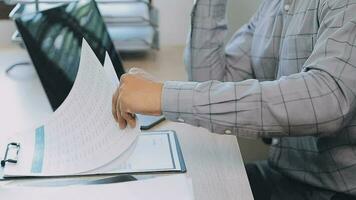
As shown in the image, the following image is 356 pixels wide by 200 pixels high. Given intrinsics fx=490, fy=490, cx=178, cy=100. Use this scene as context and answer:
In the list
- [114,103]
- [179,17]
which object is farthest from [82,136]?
[179,17]

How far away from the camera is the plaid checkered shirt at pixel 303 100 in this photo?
84cm

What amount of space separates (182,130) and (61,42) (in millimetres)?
379

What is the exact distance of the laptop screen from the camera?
111cm

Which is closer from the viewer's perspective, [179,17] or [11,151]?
[11,151]

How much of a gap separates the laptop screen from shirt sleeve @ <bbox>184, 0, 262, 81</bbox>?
0.69 ft

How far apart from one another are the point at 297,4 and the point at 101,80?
0.46 meters

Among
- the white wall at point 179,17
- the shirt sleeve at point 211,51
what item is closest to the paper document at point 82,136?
the shirt sleeve at point 211,51

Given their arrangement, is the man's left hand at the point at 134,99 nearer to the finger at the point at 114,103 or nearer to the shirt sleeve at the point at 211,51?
the finger at the point at 114,103

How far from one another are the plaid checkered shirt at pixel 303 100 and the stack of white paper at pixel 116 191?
14cm

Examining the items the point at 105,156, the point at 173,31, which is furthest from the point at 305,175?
the point at 173,31

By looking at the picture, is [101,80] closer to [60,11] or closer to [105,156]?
[105,156]

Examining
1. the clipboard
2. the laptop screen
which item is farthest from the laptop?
the clipboard

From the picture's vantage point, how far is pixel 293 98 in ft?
2.76

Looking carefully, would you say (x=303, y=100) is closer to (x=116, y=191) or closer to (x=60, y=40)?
(x=116, y=191)
